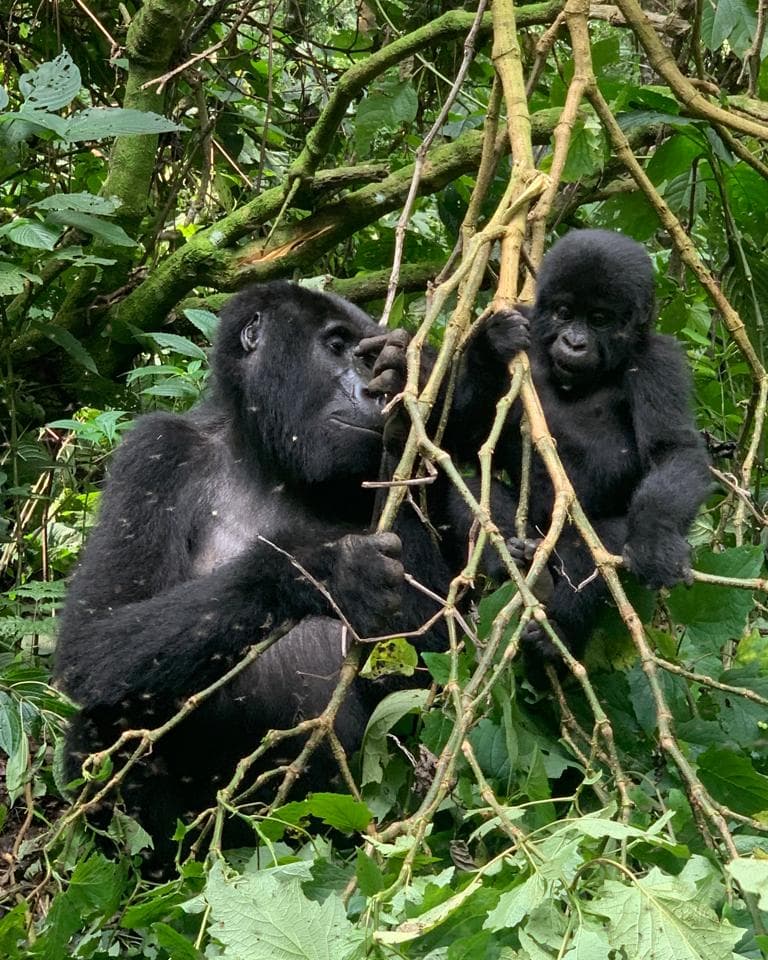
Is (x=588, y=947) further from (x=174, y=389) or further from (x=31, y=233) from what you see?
(x=31, y=233)

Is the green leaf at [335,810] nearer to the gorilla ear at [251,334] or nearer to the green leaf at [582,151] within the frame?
the gorilla ear at [251,334]

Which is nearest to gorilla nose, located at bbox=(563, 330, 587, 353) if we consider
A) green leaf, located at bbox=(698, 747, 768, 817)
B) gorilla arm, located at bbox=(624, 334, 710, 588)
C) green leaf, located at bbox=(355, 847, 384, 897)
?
gorilla arm, located at bbox=(624, 334, 710, 588)

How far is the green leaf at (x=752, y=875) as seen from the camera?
4.82 ft

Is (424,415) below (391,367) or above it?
above

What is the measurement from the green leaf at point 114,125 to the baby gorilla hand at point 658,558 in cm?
226

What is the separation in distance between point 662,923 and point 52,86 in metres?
3.57

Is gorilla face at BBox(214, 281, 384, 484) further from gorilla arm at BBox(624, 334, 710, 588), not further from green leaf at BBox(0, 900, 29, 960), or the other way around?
green leaf at BBox(0, 900, 29, 960)

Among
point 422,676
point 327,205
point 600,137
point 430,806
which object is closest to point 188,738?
point 422,676

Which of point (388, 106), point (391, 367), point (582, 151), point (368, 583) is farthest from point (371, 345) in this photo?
point (388, 106)

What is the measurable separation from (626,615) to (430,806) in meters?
0.40

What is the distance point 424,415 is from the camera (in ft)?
7.23

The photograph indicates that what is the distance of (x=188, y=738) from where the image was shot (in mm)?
3227

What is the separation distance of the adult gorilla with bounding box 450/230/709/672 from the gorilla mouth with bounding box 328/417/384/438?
0.66 feet

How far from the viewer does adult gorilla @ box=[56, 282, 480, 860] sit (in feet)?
9.90
